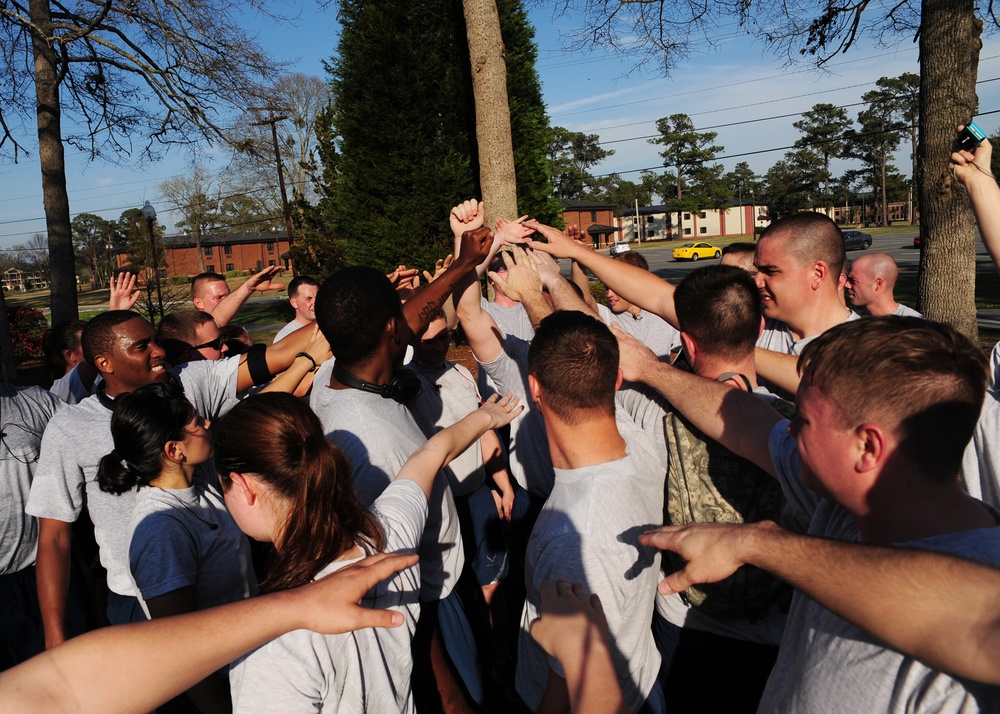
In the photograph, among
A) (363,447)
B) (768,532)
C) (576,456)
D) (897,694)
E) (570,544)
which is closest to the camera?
(897,694)

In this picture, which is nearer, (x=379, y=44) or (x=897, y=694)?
(x=897, y=694)

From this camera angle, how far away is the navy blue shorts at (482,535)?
3713 millimetres

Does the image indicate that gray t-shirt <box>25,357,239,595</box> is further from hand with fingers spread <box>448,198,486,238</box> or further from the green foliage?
the green foliage

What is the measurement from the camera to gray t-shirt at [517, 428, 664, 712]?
187 cm

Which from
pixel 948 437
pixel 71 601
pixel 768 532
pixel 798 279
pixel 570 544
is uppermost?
pixel 798 279

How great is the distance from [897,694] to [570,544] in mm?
852

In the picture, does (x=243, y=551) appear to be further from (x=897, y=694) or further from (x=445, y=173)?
(x=445, y=173)

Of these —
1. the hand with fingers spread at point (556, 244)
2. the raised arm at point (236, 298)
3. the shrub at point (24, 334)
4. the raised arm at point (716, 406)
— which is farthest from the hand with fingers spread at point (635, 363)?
the shrub at point (24, 334)

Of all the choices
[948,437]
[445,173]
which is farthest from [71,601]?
[445,173]

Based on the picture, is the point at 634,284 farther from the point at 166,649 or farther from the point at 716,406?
the point at 166,649

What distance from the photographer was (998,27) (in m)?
9.20

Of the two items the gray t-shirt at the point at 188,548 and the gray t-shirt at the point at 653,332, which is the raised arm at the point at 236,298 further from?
the gray t-shirt at the point at 188,548

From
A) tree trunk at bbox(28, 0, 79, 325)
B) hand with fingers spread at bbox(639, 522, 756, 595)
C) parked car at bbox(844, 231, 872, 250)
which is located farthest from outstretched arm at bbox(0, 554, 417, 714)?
parked car at bbox(844, 231, 872, 250)

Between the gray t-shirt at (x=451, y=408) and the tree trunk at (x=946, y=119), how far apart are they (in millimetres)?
6862
